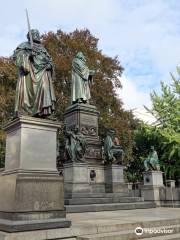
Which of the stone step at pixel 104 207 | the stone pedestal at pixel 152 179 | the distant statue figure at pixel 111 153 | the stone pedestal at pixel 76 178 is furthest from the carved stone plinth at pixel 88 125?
the stone pedestal at pixel 152 179

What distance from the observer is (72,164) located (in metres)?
13.8

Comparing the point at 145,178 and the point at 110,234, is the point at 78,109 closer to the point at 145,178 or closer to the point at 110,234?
the point at 145,178

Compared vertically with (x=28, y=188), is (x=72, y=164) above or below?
above

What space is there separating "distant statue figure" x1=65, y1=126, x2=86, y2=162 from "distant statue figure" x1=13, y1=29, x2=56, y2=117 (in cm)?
671

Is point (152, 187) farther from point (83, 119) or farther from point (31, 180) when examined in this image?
point (31, 180)

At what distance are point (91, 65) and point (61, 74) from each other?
2.75 metres

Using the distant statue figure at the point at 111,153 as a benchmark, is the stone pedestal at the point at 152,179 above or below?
below

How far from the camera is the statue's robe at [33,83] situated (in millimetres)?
7199

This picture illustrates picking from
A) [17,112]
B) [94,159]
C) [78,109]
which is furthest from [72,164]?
[17,112]

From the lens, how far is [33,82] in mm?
7430

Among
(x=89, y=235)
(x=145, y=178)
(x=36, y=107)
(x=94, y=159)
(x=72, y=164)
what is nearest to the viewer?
(x=89, y=235)

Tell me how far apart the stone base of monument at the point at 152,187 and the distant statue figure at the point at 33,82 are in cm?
1126

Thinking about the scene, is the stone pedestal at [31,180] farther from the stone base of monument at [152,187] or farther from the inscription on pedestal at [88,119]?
the stone base of monument at [152,187]

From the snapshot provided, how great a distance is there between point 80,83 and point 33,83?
9827 millimetres
